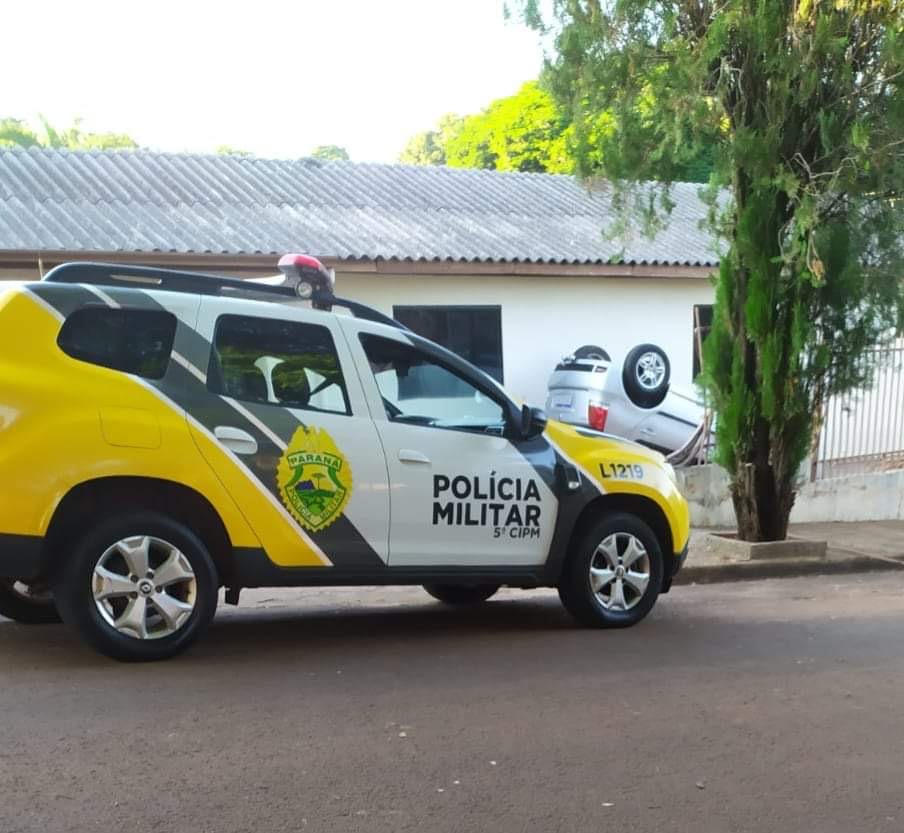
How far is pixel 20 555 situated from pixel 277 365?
167cm

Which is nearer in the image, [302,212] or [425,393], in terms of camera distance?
[425,393]

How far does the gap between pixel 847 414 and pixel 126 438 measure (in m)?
9.85

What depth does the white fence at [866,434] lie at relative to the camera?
13453 mm

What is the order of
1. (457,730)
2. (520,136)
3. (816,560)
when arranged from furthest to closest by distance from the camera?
(520,136), (816,560), (457,730)

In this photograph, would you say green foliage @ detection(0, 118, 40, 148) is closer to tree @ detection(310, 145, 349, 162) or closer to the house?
tree @ detection(310, 145, 349, 162)

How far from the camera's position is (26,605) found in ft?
22.5

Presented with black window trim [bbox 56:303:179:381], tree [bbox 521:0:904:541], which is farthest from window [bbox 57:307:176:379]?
tree [bbox 521:0:904:541]

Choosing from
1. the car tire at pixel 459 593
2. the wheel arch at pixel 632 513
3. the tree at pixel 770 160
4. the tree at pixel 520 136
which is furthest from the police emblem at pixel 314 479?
the tree at pixel 520 136

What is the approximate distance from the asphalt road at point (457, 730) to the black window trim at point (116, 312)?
4.93 feet

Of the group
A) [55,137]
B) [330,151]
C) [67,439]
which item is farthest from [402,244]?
[330,151]

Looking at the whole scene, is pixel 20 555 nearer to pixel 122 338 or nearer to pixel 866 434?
pixel 122 338

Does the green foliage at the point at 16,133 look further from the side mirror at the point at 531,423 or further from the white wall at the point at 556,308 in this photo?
the side mirror at the point at 531,423

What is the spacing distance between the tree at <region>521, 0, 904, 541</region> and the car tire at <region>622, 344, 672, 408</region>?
3179 millimetres

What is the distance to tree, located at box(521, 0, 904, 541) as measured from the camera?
9.76 m
